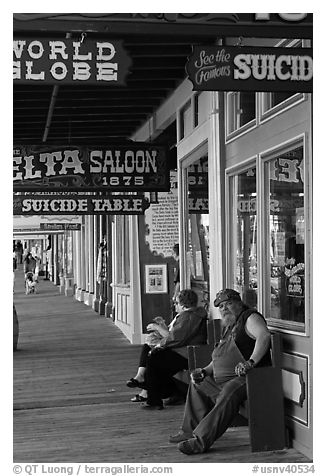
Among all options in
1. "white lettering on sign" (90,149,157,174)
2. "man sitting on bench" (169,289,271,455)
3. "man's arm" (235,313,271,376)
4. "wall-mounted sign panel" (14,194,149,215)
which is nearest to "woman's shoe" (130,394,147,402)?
"man sitting on bench" (169,289,271,455)

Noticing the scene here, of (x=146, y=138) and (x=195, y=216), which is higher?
(x=146, y=138)

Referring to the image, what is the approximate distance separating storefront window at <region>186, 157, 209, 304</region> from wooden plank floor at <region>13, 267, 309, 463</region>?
1455 mm

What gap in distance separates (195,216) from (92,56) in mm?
4687

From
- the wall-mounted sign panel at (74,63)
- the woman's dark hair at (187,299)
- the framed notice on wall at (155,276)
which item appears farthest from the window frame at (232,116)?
the framed notice on wall at (155,276)

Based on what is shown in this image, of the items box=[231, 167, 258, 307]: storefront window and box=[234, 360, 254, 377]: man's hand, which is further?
box=[231, 167, 258, 307]: storefront window

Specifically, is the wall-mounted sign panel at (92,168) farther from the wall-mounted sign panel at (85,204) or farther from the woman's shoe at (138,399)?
the woman's shoe at (138,399)

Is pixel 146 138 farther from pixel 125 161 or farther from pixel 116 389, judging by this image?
pixel 116 389

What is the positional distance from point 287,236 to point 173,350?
2124mm

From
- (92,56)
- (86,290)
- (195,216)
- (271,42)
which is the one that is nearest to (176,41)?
(271,42)

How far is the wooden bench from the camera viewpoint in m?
5.88

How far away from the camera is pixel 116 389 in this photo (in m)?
9.03

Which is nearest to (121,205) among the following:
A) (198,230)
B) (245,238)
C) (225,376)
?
(198,230)

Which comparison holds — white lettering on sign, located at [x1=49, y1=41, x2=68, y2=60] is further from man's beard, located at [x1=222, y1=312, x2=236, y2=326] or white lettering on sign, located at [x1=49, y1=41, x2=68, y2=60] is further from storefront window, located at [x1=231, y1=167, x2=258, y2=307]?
storefront window, located at [x1=231, y1=167, x2=258, y2=307]

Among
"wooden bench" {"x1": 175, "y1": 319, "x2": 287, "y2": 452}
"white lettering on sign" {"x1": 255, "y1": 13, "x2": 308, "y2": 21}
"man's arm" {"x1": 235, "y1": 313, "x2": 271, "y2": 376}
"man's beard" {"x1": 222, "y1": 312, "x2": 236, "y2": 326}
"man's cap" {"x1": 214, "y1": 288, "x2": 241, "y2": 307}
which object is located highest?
"white lettering on sign" {"x1": 255, "y1": 13, "x2": 308, "y2": 21}
